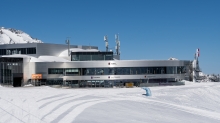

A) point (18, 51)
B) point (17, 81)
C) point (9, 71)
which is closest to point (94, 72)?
point (17, 81)

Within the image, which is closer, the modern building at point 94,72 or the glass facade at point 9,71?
the glass facade at point 9,71

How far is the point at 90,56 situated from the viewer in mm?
69750

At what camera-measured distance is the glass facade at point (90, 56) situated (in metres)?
69.8

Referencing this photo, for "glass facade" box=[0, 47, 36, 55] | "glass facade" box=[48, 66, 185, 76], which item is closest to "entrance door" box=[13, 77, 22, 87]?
"glass facade" box=[48, 66, 185, 76]

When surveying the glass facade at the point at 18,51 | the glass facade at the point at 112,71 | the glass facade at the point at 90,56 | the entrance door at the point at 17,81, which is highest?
the glass facade at the point at 18,51

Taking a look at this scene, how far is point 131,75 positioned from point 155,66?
556cm

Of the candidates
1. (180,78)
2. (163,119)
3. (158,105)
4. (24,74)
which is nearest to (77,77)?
(24,74)

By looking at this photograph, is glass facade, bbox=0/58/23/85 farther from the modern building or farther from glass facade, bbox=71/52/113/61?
glass facade, bbox=71/52/113/61

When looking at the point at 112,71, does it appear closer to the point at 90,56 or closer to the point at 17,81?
the point at 90,56

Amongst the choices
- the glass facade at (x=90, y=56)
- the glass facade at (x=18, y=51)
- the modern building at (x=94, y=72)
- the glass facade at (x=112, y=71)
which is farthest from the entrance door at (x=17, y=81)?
the glass facade at (x=90, y=56)

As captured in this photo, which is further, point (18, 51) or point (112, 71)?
point (18, 51)

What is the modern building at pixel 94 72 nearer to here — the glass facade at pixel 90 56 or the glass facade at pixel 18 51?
the glass facade at pixel 90 56

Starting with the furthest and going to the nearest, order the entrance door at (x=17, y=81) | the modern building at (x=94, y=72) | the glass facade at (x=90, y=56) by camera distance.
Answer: the glass facade at (x=90, y=56) → the modern building at (x=94, y=72) → the entrance door at (x=17, y=81)

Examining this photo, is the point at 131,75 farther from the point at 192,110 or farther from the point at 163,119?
the point at 163,119
